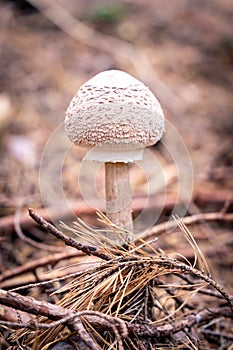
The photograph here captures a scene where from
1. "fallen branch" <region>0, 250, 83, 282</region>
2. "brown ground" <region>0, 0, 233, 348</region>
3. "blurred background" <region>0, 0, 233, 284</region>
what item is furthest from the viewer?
"blurred background" <region>0, 0, 233, 284</region>

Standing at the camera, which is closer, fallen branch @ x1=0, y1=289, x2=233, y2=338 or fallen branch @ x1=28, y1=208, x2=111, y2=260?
fallen branch @ x1=0, y1=289, x2=233, y2=338

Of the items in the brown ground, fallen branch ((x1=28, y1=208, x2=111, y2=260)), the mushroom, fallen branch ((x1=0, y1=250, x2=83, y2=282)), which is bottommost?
the brown ground

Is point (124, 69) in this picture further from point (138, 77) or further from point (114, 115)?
point (114, 115)

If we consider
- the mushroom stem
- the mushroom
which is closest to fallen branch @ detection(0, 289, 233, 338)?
the mushroom stem

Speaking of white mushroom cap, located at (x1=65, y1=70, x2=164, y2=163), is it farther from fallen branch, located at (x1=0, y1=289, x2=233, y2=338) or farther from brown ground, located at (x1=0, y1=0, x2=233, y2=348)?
brown ground, located at (x1=0, y1=0, x2=233, y2=348)

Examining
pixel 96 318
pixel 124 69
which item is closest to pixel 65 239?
pixel 96 318

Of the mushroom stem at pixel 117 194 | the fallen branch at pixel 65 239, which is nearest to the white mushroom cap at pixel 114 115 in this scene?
the mushroom stem at pixel 117 194

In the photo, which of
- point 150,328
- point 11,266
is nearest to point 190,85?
point 11,266
